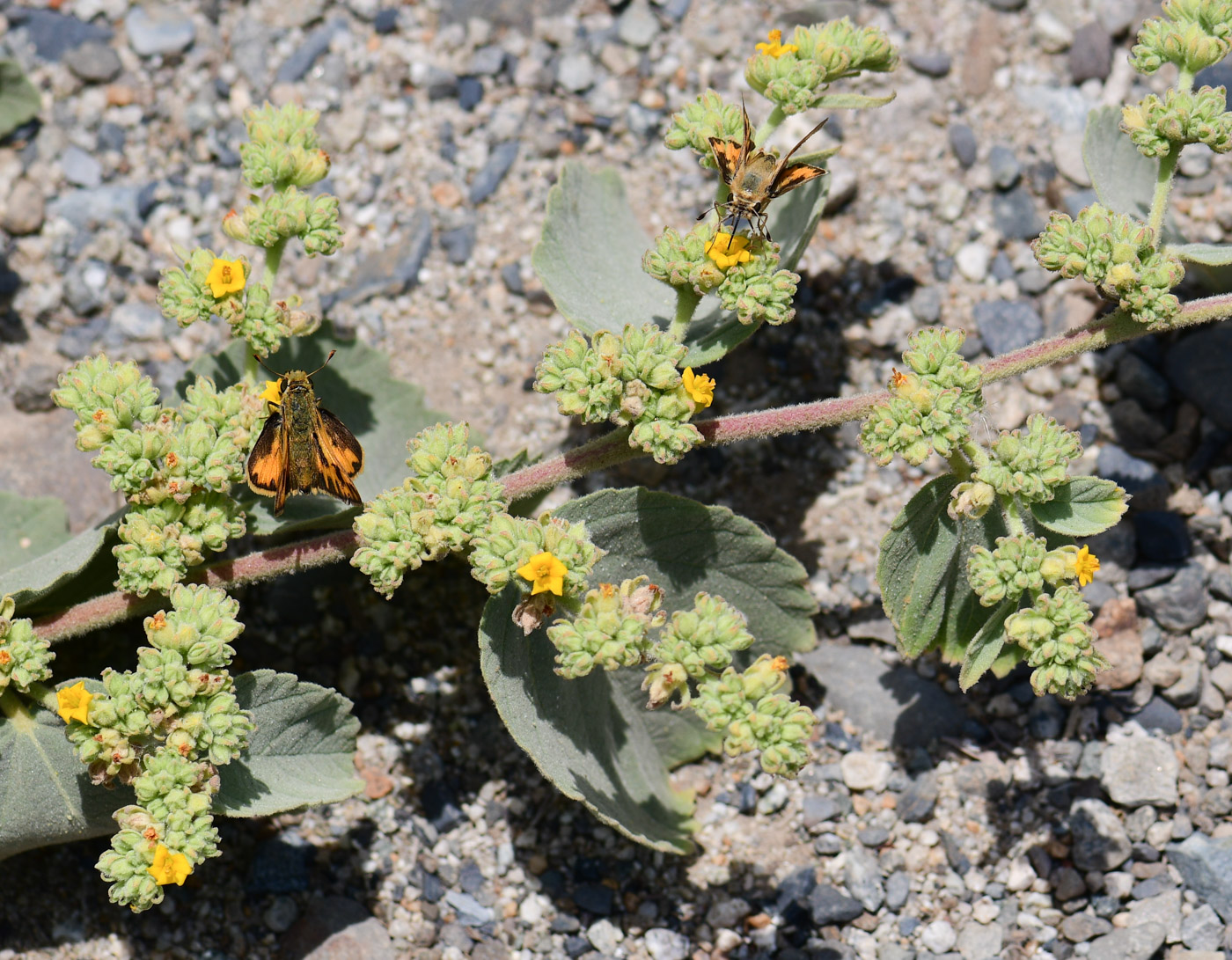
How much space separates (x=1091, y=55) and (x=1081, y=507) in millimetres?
2615

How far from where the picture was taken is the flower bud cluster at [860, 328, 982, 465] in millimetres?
3734

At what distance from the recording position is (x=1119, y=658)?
466cm

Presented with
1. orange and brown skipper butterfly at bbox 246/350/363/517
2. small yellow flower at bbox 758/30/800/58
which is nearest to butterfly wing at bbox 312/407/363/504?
orange and brown skipper butterfly at bbox 246/350/363/517

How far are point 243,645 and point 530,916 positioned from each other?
1561 mm

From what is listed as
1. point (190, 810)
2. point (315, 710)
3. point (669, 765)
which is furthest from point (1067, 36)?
point (190, 810)

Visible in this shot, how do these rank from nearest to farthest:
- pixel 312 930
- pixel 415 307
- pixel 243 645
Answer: pixel 312 930
pixel 243 645
pixel 415 307

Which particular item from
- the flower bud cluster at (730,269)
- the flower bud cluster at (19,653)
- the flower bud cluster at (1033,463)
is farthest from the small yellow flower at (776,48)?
the flower bud cluster at (19,653)

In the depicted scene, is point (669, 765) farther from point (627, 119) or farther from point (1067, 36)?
point (1067, 36)

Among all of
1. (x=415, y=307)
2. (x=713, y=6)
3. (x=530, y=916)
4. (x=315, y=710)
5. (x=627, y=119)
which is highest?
(x=713, y=6)

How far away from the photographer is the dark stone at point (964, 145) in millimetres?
5398

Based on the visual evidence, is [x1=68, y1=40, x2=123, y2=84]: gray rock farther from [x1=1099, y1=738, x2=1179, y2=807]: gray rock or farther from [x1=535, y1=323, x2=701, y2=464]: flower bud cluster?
[x1=1099, y1=738, x2=1179, y2=807]: gray rock

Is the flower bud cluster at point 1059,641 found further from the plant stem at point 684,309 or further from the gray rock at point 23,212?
the gray rock at point 23,212

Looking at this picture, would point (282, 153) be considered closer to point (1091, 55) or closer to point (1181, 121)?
point (1181, 121)

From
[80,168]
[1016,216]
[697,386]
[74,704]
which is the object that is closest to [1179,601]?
[1016,216]
